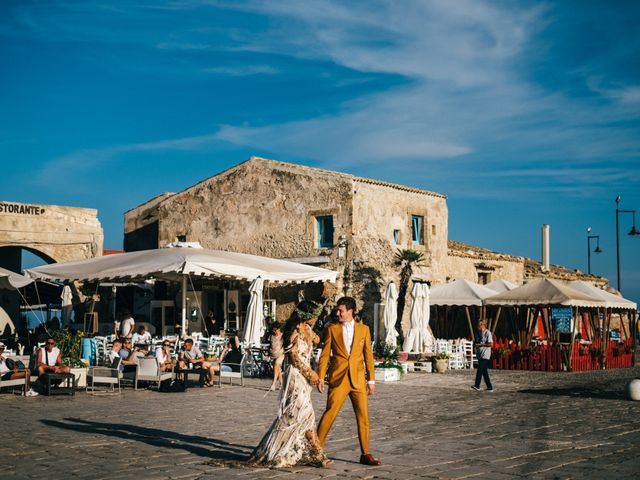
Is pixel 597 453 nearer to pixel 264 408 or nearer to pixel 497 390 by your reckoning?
pixel 264 408

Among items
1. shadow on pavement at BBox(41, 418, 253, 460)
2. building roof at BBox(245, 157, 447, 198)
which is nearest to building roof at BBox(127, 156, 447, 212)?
building roof at BBox(245, 157, 447, 198)

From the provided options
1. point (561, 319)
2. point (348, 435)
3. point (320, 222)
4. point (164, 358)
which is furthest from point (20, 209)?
point (348, 435)

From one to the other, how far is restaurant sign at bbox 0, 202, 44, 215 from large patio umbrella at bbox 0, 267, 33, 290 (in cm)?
814

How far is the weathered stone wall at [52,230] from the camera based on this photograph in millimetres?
28062

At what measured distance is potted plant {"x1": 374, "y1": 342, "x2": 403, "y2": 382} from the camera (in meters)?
18.1

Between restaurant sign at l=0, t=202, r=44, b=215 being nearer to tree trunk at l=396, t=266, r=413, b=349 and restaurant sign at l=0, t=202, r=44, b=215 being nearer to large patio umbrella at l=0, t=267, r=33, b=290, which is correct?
large patio umbrella at l=0, t=267, r=33, b=290

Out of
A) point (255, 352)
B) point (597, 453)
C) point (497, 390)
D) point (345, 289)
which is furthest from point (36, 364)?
point (345, 289)

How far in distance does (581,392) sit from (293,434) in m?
9.82

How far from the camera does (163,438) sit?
9477 mm

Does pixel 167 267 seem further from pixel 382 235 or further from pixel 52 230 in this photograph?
pixel 52 230

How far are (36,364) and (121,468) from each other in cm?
771

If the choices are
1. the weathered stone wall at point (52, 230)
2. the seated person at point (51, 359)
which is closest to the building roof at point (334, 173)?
the weathered stone wall at point (52, 230)

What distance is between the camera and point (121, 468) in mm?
7605

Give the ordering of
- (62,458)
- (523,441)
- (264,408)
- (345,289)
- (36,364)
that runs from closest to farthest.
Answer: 1. (62,458)
2. (523,441)
3. (264,408)
4. (36,364)
5. (345,289)
